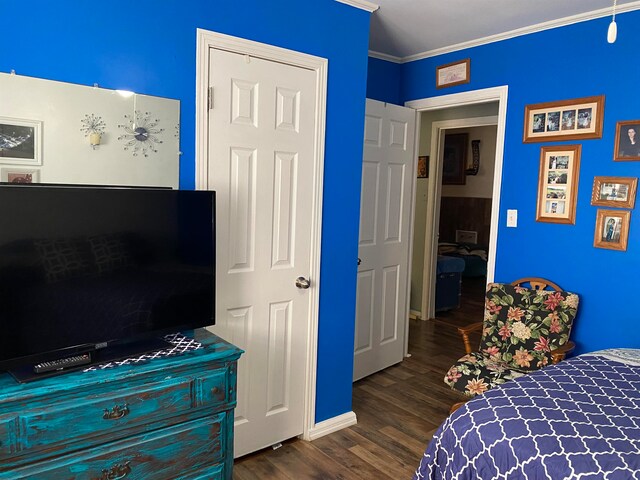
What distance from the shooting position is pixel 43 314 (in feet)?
5.55

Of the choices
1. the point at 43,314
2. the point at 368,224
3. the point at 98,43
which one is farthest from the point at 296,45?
the point at 43,314

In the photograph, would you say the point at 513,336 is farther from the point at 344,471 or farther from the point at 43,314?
the point at 43,314

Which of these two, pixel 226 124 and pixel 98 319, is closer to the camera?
pixel 98 319

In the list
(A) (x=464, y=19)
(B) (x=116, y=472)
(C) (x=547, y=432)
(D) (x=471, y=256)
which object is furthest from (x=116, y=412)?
(D) (x=471, y=256)

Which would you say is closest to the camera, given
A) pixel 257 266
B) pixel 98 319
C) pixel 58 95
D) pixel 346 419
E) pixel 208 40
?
pixel 98 319

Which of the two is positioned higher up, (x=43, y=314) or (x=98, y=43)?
(x=98, y=43)

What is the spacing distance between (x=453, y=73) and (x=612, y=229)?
1.62 meters

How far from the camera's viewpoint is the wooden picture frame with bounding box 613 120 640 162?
116 inches

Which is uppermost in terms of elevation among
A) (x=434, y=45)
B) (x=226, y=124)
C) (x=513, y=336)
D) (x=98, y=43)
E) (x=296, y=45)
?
(x=434, y=45)

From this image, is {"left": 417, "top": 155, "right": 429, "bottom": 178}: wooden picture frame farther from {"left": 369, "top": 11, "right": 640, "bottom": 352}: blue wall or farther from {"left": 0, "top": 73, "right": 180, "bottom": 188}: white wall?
{"left": 0, "top": 73, "right": 180, "bottom": 188}: white wall

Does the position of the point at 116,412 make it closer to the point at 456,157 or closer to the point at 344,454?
the point at 344,454

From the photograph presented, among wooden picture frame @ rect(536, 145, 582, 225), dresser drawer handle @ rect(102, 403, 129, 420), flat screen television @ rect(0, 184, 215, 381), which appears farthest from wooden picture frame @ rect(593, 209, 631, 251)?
dresser drawer handle @ rect(102, 403, 129, 420)

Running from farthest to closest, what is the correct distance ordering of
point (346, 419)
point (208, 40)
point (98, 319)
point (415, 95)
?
point (415, 95), point (346, 419), point (208, 40), point (98, 319)

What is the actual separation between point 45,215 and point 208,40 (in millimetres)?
→ 1124
